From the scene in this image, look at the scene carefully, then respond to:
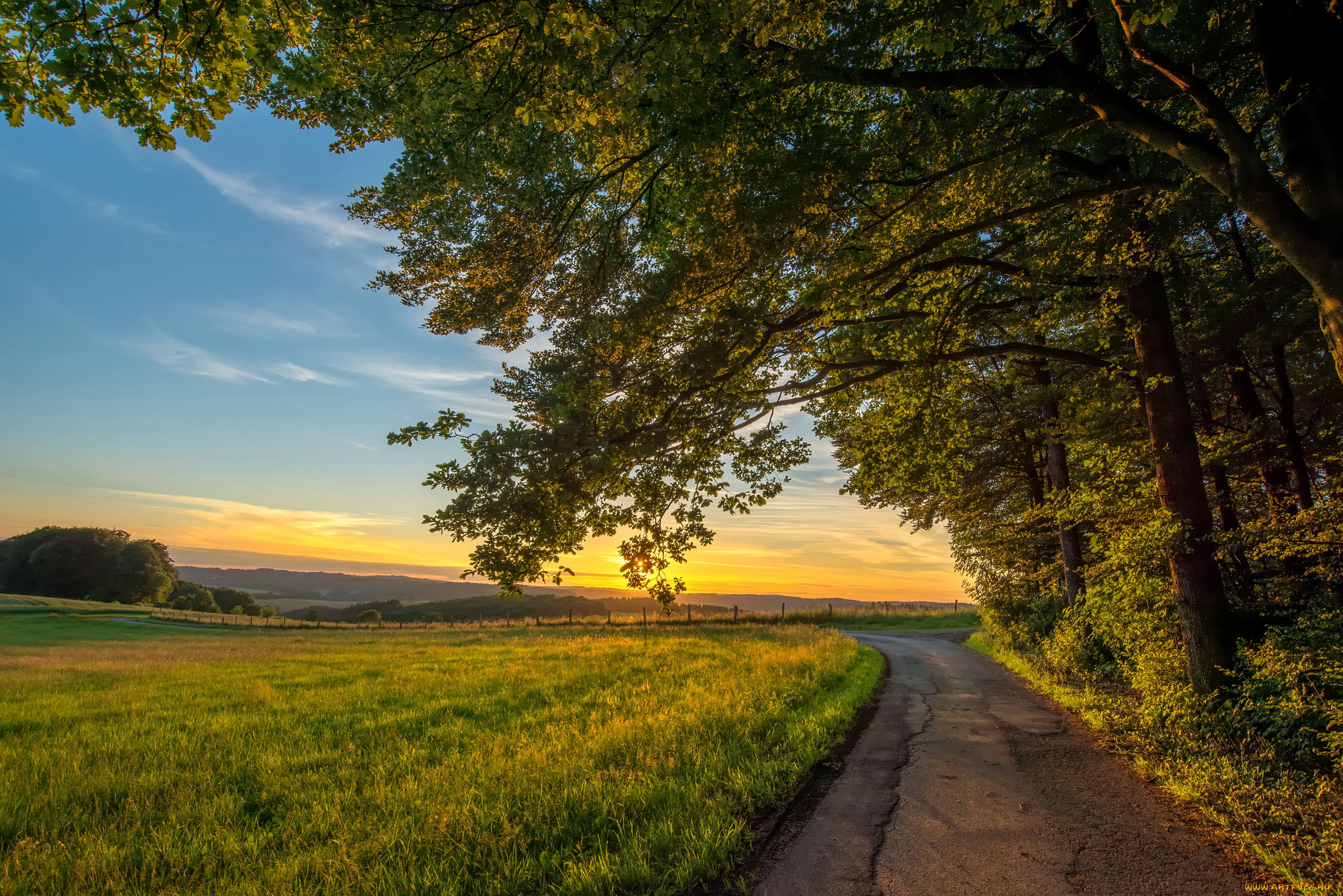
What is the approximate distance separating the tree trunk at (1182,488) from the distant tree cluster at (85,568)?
100 metres

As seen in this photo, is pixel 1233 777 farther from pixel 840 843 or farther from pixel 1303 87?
pixel 1303 87

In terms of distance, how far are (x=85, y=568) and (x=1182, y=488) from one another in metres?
107

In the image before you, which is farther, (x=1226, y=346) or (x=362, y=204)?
(x=1226, y=346)

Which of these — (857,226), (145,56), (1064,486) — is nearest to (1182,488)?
(857,226)

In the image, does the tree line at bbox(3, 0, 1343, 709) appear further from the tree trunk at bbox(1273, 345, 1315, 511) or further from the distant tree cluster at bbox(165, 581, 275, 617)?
the distant tree cluster at bbox(165, 581, 275, 617)

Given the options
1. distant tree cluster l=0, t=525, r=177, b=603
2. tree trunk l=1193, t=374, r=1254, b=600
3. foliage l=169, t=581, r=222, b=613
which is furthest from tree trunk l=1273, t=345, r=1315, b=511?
distant tree cluster l=0, t=525, r=177, b=603

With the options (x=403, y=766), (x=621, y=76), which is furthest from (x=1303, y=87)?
(x=403, y=766)

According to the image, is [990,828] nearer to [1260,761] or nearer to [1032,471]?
[1260,761]

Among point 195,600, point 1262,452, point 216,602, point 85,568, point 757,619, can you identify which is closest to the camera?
point 1262,452

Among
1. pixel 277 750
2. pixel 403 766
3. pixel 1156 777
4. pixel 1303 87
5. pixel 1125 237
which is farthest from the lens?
pixel 1125 237

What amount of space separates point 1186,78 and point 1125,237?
4096 millimetres

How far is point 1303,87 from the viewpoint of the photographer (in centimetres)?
544

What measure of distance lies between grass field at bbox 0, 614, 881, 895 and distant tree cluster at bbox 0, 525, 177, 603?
7657 cm

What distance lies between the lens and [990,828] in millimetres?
4938
